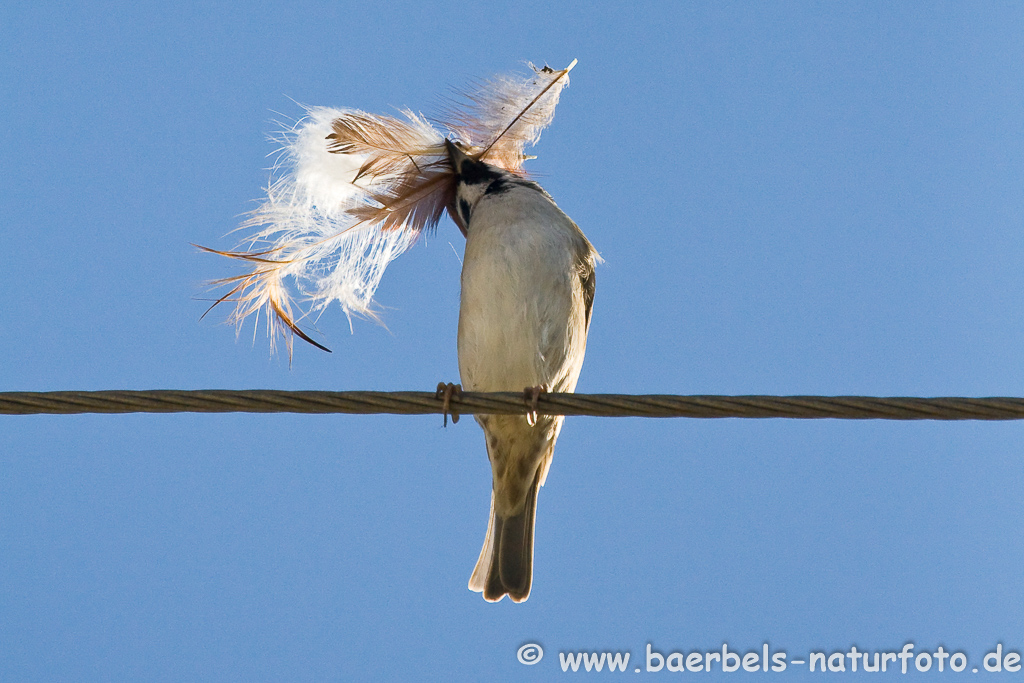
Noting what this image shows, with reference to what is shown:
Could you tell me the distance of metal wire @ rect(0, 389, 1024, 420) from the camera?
10.6ft

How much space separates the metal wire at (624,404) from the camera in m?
3.22

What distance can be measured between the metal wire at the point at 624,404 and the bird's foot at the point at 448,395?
0.28 meters

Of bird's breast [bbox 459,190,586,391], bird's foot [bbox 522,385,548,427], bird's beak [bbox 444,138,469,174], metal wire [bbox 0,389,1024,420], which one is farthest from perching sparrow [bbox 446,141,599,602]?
metal wire [bbox 0,389,1024,420]

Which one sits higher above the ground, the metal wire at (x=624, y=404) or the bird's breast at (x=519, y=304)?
the bird's breast at (x=519, y=304)

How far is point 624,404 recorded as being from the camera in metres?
3.44

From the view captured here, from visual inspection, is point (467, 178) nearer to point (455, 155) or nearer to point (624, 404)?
point (455, 155)

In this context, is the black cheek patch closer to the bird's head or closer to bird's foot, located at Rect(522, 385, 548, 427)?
the bird's head

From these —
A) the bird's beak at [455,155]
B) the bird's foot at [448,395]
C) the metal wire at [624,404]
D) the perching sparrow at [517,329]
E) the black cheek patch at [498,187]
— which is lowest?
the metal wire at [624,404]

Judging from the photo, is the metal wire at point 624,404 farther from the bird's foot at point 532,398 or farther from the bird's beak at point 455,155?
the bird's beak at point 455,155

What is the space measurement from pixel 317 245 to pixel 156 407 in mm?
2395

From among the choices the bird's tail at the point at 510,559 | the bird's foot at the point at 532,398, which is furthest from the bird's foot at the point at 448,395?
the bird's tail at the point at 510,559

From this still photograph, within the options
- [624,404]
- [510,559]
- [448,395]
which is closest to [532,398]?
[448,395]

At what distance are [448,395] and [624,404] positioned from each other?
2.46ft

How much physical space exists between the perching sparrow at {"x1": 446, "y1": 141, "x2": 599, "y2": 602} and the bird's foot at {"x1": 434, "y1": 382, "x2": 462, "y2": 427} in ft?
2.30
